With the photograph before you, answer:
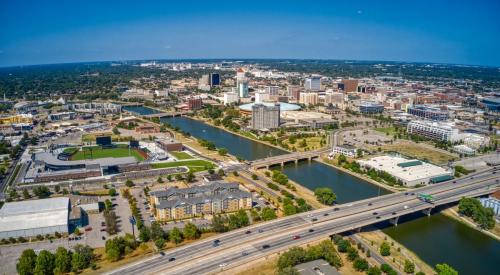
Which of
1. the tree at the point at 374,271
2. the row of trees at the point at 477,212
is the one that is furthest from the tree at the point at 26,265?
the row of trees at the point at 477,212

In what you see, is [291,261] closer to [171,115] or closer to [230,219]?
[230,219]

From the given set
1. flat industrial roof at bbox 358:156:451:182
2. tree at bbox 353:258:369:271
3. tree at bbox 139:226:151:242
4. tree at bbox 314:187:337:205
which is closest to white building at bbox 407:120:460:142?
flat industrial roof at bbox 358:156:451:182

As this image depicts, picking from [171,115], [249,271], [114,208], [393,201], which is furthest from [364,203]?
[171,115]

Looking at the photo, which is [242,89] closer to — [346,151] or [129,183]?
[346,151]

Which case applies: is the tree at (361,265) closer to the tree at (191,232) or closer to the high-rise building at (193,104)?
the tree at (191,232)

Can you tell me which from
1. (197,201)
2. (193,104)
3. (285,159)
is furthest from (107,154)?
(193,104)

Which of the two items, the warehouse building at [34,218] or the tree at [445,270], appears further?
the warehouse building at [34,218]

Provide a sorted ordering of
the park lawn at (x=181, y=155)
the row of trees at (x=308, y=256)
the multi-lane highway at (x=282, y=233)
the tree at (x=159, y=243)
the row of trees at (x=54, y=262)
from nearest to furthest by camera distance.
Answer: the row of trees at (x=54, y=262), the row of trees at (x=308, y=256), the multi-lane highway at (x=282, y=233), the tree at (x=159, y=243), the park lawn at (x=181, y=155)

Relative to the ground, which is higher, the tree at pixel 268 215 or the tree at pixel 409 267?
Answer: the tree at pixel 268 215

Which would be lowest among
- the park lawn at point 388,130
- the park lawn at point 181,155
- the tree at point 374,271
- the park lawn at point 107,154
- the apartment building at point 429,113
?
the tree at point 374,271
